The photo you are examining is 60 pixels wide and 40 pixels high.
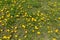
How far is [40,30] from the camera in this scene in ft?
13.5

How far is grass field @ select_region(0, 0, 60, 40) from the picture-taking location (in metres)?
4.02

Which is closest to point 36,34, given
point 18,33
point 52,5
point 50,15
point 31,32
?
point 31,32

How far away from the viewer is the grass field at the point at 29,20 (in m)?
4.02

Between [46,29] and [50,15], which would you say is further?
[50,15]

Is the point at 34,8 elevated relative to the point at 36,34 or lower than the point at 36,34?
elevated

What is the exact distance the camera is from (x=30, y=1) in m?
5.08

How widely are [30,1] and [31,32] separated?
4.57 ft

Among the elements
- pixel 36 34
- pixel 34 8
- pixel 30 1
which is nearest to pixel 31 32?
pixel 36 34

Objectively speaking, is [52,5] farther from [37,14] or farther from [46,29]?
[46,29]

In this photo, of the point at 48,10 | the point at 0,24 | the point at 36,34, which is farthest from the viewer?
the point at 48,10

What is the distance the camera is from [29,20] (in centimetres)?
434

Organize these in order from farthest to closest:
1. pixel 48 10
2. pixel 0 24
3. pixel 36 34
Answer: pixel 48 10, pixel 0 24, pixel 36 34

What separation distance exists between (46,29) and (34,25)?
36 centimetres

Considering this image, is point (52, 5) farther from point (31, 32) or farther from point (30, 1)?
point (31, 32)
